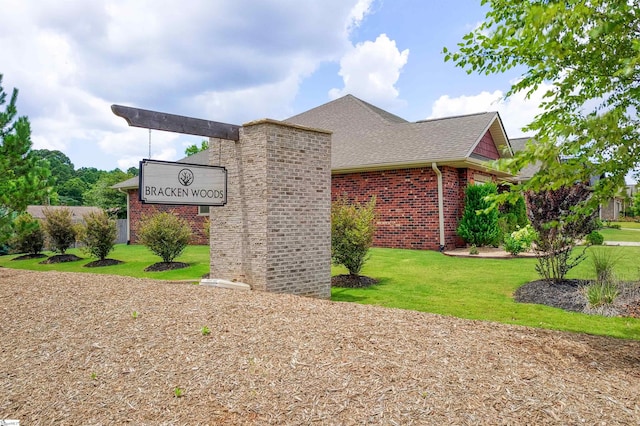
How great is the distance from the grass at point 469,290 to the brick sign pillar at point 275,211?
3.52ft

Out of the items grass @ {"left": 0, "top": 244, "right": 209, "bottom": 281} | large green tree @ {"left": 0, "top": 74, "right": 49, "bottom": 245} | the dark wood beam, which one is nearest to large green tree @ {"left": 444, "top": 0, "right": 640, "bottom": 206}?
the dark wood beam

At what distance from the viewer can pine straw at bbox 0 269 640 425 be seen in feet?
10.7

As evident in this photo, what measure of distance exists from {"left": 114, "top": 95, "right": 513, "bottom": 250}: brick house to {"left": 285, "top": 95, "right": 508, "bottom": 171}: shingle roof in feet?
0.10

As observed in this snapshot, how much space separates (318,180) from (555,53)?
15.4 ft

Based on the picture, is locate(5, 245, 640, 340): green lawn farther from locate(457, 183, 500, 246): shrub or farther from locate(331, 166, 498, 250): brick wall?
locate(457, 183, 500, 246): shrub

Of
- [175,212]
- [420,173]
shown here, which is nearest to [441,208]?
[420,173]

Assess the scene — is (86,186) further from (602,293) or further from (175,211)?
(602,293)

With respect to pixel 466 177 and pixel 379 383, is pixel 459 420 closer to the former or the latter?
pixel 379 383

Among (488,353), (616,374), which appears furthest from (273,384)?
(616,374)

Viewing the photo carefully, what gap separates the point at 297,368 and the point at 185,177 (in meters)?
4.45

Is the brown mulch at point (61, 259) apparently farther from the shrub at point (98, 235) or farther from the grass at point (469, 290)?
the grass at point (469, 290)

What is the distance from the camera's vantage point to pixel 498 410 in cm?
320

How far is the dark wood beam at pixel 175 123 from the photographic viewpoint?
662 cm

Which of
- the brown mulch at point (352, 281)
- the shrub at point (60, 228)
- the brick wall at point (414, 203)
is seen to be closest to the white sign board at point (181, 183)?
the brown mulch at point (352, 281)
